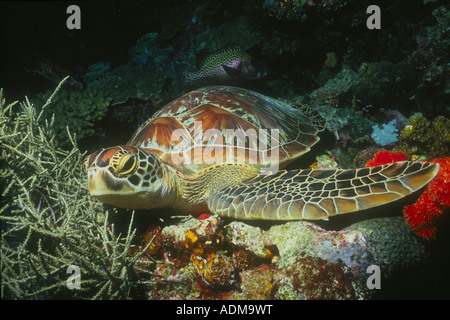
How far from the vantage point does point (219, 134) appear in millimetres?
2248

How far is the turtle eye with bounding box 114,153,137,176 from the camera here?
1557 mm

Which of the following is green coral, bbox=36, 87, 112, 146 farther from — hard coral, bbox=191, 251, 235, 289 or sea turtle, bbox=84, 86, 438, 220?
hard coral, bbox=191, 251, 235, 289

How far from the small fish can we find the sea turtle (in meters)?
1.34

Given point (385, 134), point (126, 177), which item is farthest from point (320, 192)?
point (385, 134)

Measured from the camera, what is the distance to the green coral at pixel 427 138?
2389mm

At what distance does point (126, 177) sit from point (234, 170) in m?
1.00

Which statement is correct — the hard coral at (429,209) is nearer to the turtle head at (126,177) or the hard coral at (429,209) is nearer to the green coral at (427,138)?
the green coral at (427,138)

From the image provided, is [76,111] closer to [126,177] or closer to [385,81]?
[126,177]

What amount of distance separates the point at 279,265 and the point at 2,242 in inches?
73.1

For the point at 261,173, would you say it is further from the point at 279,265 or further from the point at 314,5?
the point at 314,5

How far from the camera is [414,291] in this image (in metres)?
1.52

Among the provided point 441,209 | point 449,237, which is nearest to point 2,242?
point 441,209

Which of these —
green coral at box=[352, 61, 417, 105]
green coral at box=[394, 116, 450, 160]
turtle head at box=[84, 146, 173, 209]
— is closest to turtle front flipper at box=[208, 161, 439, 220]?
turtle head at box=[84, 146, 173, 209]
